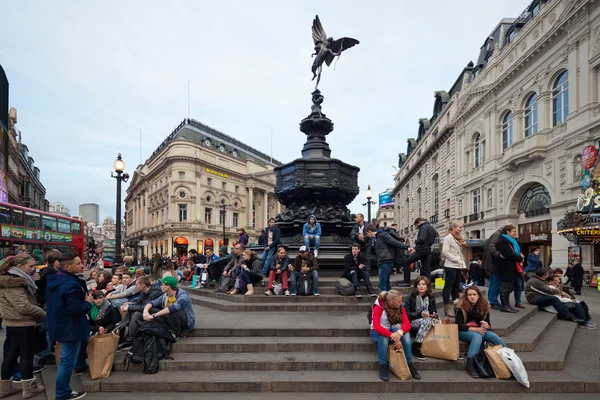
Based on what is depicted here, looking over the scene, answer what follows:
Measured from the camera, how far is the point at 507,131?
98.5ft

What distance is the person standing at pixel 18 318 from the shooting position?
4406mm

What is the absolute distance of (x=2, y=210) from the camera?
17.1m

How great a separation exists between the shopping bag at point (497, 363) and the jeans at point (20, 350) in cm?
605

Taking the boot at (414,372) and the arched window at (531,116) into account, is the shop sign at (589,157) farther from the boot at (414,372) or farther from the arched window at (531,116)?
the boot at (414,372)

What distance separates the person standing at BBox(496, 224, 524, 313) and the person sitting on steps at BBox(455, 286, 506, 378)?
2371 mm

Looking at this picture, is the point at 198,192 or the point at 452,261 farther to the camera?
the point at 198,192

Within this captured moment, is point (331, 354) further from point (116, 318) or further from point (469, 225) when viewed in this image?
point (469, 225)

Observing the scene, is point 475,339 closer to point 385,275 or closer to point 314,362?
point 314,362

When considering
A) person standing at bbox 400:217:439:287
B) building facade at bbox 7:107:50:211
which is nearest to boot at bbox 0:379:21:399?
person standing at bbox 400:217:439:287

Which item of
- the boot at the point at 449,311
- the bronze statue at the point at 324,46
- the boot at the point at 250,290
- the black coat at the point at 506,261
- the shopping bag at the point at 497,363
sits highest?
the bronze statue at the point at 324,46

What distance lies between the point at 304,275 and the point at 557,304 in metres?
5.88

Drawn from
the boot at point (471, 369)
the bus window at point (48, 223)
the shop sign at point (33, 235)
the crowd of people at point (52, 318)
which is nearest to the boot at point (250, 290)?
the crowd of people at point (52, 318)

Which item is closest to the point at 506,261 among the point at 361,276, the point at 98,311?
the point at 361,276

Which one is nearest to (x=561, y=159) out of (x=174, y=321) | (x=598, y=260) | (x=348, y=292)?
(x=598, y=260)
